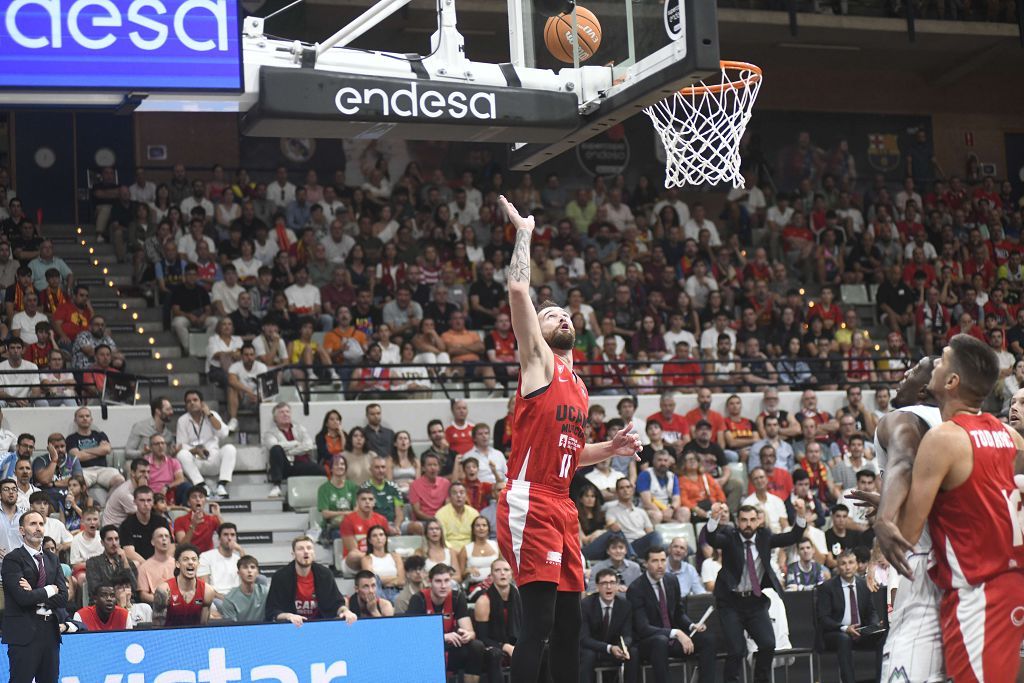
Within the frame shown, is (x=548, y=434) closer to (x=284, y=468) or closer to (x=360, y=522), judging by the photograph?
(x=360, y=522)

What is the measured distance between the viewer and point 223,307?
16859mm

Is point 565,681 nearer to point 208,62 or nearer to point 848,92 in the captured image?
point 208,62

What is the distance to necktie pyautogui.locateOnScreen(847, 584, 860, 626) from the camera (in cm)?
1267

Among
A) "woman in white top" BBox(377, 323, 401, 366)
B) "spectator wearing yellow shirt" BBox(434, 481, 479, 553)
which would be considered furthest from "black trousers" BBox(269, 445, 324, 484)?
"woman in white top" BBox(377, 323, 401, 366)

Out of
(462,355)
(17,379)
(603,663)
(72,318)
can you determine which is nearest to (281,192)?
(462,355)

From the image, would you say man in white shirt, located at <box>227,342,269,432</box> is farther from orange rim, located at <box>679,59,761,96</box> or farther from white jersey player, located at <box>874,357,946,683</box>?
white jersey player, located at <box>874,357,946,683</box>

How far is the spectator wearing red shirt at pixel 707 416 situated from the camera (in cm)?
1641

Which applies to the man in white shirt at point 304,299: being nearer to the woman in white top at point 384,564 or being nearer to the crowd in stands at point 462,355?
the crowd in stands at point 462,355

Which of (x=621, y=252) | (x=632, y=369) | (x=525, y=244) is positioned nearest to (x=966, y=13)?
(x=621, y=252)

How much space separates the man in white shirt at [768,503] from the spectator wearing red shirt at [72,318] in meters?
7.76

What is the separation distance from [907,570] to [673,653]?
752 centimetres

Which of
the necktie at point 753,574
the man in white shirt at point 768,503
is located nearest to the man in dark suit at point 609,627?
the necktie at point 753,574

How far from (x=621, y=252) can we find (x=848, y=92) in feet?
28.4

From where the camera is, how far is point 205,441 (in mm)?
14500
